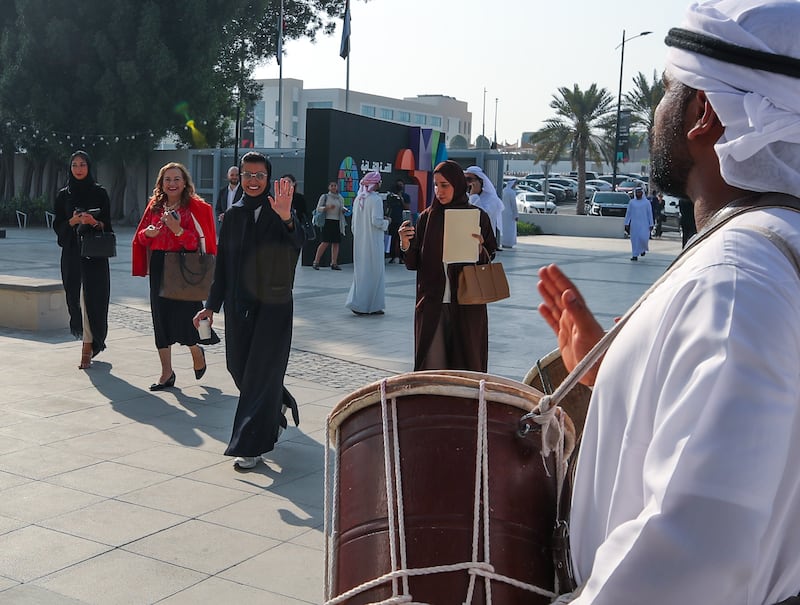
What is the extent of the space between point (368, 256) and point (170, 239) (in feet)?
17.8

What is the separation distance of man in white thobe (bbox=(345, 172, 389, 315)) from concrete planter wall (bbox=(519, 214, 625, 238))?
19.7 metres

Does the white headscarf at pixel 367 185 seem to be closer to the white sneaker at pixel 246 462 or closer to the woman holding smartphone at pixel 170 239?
the woman holding smartphone at pixel 170 239

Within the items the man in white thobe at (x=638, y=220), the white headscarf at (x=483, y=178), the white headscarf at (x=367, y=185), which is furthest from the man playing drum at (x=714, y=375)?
the man in white thobe at (x=638, y=220)

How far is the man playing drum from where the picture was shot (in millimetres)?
1158

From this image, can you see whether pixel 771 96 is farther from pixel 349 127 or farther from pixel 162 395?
pixel 349 127

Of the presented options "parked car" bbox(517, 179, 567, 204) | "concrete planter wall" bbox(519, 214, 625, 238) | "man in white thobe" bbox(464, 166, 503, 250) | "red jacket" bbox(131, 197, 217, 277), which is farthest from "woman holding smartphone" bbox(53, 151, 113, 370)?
"parked car" bbox(517, 179, 567, 204)

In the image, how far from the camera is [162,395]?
7566 millimetres

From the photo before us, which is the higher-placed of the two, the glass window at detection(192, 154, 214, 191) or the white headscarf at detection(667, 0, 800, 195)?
the glass window at detection(192, 154, 214, 191)

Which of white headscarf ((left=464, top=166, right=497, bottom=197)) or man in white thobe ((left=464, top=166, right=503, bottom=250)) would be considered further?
white headscarf ((left=464, top=166, right=497, bottom=197))

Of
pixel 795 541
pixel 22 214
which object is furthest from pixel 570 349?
pixel 22 214

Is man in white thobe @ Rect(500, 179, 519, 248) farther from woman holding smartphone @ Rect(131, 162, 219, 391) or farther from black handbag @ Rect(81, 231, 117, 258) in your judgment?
woman holding smartphone @ Rect(131, 162, 219, 391)

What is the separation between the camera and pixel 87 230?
8461 mm

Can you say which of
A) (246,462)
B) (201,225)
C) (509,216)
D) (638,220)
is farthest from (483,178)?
(509,216)

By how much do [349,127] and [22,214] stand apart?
15636mm
